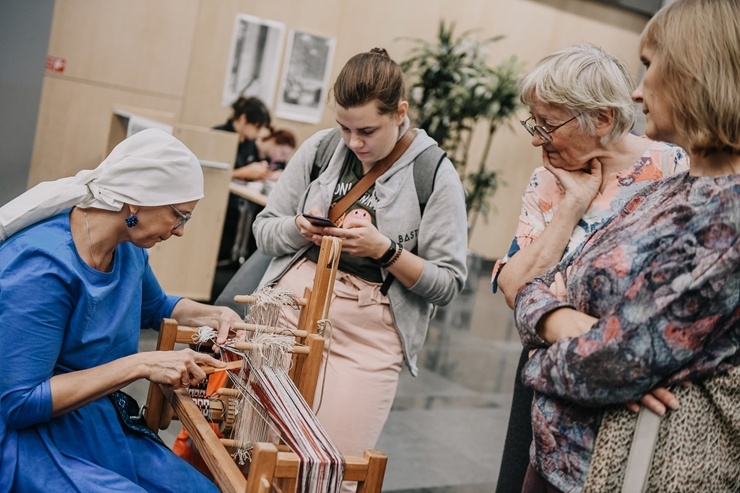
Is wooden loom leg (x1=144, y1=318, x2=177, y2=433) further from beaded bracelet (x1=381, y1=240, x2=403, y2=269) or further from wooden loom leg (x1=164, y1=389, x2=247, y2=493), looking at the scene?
beaded bracelet (x1=381, y1=240, x2=403, y2=269)

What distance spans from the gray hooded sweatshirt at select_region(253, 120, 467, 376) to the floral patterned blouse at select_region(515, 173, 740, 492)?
1.02 m

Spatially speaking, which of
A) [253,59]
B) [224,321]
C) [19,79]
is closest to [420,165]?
[224,321]

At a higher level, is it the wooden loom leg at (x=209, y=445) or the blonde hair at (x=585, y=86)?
the blonde hair at (x=585, y=86)

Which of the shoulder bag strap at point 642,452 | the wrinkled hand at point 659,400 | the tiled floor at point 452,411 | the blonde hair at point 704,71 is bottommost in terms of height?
the tiled floor at point 452,411

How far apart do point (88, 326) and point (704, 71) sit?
4.71 feet

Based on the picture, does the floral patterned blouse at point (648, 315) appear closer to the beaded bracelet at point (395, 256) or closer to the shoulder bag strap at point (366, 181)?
the beaded bracelet at point (395, 256)

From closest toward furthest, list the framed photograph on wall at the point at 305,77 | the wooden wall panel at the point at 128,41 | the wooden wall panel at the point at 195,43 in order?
the wooden wall panel at the point at 128,41 → the wooden wall panel at the point at 195,43 → the framed photograph on wall at the point at 305,77

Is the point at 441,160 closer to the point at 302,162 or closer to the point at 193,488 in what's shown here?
the point at 302,162

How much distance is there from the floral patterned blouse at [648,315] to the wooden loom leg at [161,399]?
1132 mm

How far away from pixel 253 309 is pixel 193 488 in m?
0.49

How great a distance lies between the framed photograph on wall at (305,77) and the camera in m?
8.97

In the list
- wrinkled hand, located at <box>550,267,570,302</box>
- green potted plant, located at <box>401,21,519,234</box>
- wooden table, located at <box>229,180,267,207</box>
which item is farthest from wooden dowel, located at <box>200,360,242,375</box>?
green potted plant, located at <box>401,21,519,234</box>

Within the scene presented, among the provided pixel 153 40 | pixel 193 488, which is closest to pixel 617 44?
pixel 153 40

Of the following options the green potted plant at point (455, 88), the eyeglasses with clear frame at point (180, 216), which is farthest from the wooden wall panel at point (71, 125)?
the eyeglasses with clear frame at point (180, 216)
